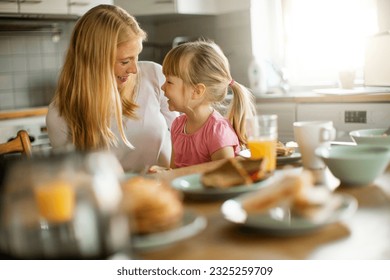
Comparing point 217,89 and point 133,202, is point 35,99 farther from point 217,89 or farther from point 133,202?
point 133,202

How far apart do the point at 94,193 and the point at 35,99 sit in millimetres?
2926

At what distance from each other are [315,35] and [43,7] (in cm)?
164

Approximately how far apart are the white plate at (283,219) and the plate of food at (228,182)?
0.10 metres

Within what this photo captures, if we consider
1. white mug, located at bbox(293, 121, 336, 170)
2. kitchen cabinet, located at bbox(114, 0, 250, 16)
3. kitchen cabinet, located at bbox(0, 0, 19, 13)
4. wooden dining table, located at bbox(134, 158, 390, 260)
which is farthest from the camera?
kitchen cabinet, located at bbox(114, 0, 250, 16)

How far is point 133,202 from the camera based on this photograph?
598mm

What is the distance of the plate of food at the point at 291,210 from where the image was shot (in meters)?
0.63

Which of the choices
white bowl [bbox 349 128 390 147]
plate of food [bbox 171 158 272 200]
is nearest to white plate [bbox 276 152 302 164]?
white bowl [bbox 349 128 390 147]

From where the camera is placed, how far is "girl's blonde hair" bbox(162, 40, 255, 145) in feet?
5.47

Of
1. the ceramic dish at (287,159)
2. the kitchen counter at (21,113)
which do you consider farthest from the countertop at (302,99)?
the ceramic dish at (287,159)

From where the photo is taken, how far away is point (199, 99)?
1.68 metres

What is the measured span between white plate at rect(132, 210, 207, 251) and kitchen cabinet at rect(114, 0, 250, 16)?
2.78 m

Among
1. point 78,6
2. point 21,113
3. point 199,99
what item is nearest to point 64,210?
point 199,99

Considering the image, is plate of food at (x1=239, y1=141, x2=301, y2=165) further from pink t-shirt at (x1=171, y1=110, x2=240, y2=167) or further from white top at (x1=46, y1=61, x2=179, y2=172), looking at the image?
white top at (x1=46, y1=61, x2=179, y2=172)

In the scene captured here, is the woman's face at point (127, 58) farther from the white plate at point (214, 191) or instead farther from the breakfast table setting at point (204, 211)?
the white plate at point (214, 191)
